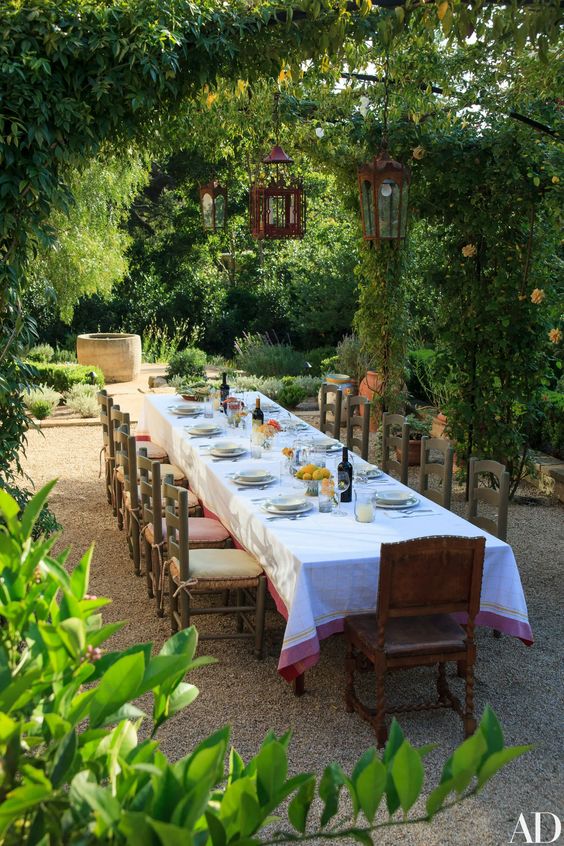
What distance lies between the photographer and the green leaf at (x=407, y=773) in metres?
1.12

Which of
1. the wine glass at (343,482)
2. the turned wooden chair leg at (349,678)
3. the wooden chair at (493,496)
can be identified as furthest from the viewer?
the wine glass at (343,482)

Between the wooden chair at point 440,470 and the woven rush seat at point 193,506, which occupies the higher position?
the wooden chair at point 440,470

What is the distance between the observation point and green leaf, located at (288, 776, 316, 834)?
3.99 ft

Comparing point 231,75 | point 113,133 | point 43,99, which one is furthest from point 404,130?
point 43,99

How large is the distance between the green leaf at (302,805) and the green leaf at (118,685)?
0.85 ft

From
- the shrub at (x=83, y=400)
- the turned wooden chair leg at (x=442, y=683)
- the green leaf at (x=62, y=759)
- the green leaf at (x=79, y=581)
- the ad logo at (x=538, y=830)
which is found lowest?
the ad logo at (x=538, y=830)

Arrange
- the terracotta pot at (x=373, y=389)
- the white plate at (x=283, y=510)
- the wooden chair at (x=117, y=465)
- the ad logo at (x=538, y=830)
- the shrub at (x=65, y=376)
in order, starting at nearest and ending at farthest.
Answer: the ad logo at (x=538, y=830) < the white plate at (x=283, y=510) < the wooden chair at (x=117, y=465) < the terracotta pot at (x=373, y=389) < the shrub at (x=65, y=376)

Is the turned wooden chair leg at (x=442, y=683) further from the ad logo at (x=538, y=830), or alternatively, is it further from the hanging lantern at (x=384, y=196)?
the hanging lantern at (x=384, y=196)

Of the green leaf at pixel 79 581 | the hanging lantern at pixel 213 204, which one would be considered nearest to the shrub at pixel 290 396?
the hanging lantern at pixel 213 204

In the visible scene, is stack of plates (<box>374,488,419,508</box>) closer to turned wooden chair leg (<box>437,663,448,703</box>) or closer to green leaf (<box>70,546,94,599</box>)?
turned wooden chair leg (<box>437,663,448,703</box>)

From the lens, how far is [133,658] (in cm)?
118

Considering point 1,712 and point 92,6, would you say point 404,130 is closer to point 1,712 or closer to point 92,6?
point 92,6

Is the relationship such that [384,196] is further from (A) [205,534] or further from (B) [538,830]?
(B) [538,830]

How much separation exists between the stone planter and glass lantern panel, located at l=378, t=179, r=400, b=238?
7.89 meters
